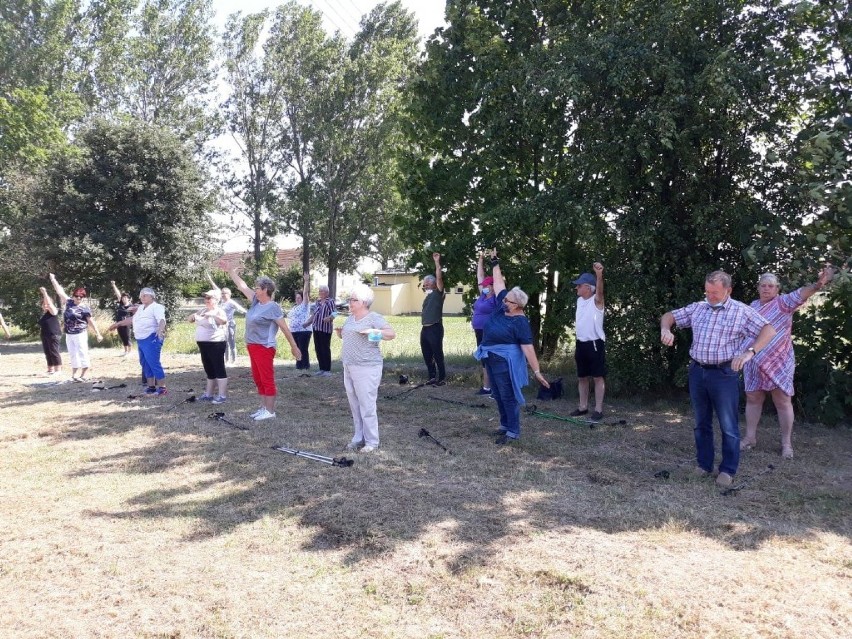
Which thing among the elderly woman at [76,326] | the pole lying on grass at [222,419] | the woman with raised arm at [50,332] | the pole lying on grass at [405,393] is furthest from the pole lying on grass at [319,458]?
the woman with raised arm at [50,332]

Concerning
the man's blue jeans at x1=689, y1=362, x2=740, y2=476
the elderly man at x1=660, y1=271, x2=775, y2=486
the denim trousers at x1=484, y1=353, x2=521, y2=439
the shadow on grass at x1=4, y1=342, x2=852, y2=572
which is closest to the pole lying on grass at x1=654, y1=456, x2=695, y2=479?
the shadow on grass at x1=4, y1=342, x2=852, y2=572

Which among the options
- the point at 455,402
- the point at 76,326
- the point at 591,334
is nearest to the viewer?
the point at 591,334

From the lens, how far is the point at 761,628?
321 centimetres

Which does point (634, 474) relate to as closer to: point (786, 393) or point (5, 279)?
point (786, 393)

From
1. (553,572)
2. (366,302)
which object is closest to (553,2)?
(366,302)

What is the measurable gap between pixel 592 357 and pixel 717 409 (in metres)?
2.66

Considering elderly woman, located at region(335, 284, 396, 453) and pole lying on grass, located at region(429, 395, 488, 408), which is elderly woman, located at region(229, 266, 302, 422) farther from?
pole lying on grass, located at region(429, 395, 488, 408)

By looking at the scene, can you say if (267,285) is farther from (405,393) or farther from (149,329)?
(405,393)

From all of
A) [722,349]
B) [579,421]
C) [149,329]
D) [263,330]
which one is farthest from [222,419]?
[722,349]

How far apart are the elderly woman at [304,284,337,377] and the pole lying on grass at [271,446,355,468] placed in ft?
17.8

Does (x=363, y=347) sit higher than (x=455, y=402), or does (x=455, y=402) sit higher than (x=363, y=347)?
(x=363, y=347)

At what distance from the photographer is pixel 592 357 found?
26.4ft

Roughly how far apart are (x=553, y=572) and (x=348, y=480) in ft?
7.46

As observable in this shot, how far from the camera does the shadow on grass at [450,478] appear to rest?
457 centimetres
